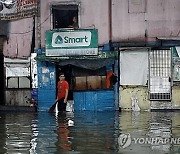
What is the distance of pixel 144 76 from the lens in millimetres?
21062

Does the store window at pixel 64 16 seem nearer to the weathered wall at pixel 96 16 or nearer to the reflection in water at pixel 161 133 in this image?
the weathered wall at pixel 96 16

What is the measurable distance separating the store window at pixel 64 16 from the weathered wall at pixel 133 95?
12.9ft

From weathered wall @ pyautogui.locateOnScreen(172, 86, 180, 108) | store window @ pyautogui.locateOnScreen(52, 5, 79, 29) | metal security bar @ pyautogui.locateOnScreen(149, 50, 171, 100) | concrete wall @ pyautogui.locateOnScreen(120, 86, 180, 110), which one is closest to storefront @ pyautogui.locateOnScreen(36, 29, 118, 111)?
concrete wall @ pyautogui.locateOnScreen(120, 86, 180, 110)

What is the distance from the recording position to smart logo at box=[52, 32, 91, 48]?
70.6ft

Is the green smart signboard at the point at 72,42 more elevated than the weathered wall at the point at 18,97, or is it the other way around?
the green smart signboard at the point at 72,42

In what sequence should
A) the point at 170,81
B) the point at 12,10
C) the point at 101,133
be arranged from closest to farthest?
the point at 101,133 → the point at 170,81 → the point at 12,10

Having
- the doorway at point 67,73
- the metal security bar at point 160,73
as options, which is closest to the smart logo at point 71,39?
the doorway at point 67,73

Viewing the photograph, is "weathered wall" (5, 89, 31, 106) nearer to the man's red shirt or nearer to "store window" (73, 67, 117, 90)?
"store window" (73, 67, 117, 90)

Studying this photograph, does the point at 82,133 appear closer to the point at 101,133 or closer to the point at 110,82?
the point at 101,133

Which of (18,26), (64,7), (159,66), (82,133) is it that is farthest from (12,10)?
(82,133)

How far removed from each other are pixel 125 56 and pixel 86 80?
209 cm

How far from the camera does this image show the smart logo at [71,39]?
21531mm

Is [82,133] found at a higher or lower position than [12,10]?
lower

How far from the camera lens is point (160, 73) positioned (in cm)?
Result: 2103
